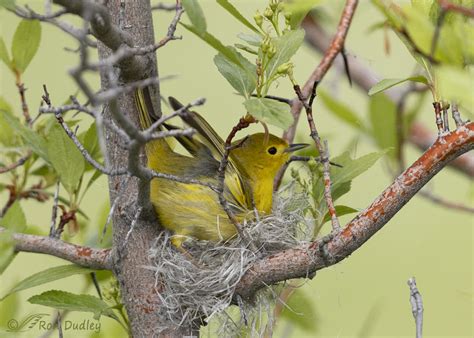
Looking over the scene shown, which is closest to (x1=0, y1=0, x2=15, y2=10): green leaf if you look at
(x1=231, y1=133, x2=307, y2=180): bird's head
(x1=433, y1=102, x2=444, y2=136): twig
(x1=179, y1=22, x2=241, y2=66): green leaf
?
(x1=179, y1=22, x2=241, y2=66): green leaf

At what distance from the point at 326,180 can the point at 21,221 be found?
3.14 feet

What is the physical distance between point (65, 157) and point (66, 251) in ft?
0.94

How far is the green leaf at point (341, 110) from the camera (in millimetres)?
2006

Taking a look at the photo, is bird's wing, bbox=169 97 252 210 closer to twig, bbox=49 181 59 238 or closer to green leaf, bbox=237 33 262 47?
twig, bbox=49 181 59 238

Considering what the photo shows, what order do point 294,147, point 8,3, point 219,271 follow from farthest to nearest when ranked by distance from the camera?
point 294,147, point 219,271, point 8,3

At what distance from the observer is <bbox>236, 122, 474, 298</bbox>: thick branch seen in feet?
5.52

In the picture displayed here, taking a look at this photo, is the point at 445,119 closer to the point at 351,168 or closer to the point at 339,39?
the point at 351,168

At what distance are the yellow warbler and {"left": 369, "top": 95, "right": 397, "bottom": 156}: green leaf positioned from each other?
1.68 feet

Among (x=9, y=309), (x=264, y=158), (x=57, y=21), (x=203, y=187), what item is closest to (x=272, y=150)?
(x=264, y=158)

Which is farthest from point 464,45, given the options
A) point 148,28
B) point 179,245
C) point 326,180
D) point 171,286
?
point 179,245

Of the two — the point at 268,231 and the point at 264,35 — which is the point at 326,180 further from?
the point at 268,231

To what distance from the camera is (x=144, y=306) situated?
2.18 m

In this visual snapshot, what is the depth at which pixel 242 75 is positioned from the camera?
1.71 metres

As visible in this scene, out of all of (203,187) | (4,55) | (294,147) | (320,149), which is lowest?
(320,149)
